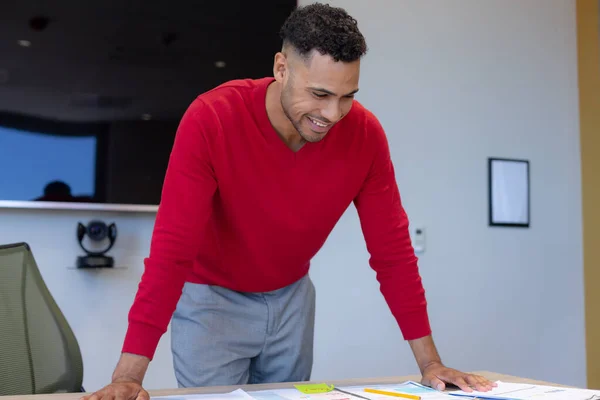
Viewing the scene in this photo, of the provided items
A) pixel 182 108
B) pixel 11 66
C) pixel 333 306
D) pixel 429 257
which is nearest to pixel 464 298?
pixel 429 257

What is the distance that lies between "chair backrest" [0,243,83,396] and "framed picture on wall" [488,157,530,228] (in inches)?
85.7

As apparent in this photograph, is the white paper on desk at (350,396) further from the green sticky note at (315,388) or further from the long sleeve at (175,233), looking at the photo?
the long sleeve at (175,233)

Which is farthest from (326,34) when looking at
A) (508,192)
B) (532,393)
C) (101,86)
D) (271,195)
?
(508,192)

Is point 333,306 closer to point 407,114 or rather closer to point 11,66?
point 407,114

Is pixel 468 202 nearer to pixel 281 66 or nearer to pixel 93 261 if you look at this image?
pixel 93 261

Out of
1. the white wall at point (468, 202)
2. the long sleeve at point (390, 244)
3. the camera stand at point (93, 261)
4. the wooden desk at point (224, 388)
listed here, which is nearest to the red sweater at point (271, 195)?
the long sleeve at point (390, 244)

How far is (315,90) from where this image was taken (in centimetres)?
129

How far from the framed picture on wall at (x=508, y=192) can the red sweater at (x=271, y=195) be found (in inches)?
69.0

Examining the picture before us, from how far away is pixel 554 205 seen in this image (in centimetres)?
335

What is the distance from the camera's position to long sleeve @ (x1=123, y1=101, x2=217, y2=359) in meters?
1.17

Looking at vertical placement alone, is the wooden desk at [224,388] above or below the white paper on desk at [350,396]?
below

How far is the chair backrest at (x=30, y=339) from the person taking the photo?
1521 mm

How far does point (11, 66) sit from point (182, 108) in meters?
0.59

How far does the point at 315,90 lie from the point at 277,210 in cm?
29
